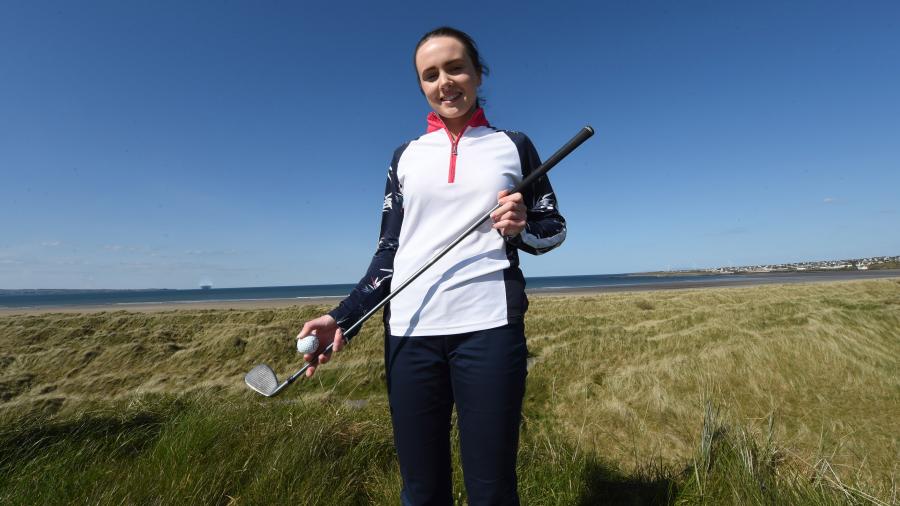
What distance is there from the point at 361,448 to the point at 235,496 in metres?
0.87

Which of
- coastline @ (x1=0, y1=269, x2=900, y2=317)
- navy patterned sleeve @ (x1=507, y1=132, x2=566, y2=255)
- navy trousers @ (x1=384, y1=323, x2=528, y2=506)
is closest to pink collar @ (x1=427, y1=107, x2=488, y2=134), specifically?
navy patterned sleeve @ (x1=507, y1=132, x2=566, y2=255)

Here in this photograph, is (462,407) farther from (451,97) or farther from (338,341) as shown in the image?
(451,97)

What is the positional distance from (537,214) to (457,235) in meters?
0.33

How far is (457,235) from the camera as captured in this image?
1425 mm

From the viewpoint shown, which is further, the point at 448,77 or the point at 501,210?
the point at 448,77

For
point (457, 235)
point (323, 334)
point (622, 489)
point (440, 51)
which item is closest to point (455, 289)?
point (457, 235)

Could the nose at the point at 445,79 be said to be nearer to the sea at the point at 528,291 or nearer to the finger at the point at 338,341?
the finger at the point at 338,341

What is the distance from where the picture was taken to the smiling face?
1475 millimetres

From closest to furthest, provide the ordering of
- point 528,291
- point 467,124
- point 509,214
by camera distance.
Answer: point 509,214, point 467,124, point 528,291

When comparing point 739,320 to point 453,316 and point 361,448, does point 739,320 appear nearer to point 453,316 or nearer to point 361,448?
point 361,448

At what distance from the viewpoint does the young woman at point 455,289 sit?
126 centimetres

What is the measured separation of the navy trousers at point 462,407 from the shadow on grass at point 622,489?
1.44 meters

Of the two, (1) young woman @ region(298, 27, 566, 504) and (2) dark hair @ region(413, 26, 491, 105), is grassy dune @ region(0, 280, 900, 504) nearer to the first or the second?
(1) young woman @ region(298, 27, 566, 504)

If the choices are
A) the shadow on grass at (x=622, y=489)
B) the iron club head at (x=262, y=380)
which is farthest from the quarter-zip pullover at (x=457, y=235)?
the shadow on grass at (x=622, y=489)
